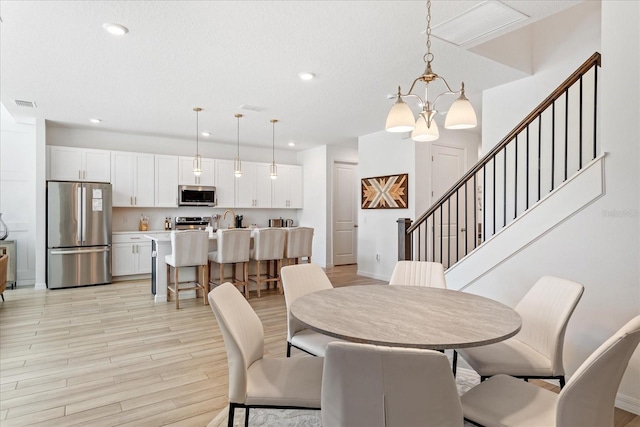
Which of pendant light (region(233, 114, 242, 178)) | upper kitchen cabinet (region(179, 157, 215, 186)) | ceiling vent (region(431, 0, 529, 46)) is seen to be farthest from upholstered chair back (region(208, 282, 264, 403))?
upper kitchen cabinet (region(179, 157, 215, 186))

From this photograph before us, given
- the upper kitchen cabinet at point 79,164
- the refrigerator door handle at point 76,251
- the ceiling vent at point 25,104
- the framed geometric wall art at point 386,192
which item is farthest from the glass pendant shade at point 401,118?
the upper kitchen cabinet at point 79,164

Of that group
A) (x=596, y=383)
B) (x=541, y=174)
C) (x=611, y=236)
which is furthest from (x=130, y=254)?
(x=596, y=383)

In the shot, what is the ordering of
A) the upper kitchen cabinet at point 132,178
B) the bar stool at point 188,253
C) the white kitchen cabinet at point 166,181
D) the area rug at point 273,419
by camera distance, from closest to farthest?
the area rug at point 273,419, the bar stool at point 188,253, the upper kitchen cabinet at point 132,178, the white kitchen cabinet at point 166,181

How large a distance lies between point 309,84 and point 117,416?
11.4ft

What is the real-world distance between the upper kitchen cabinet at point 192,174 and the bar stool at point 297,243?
2620mm

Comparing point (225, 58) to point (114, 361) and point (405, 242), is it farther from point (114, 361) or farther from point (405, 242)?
point (114, 361)

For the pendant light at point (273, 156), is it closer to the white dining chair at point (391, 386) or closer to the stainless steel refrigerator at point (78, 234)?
the stainless steel refrigerator at point (78, 234)

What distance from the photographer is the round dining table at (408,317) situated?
4.91 feet

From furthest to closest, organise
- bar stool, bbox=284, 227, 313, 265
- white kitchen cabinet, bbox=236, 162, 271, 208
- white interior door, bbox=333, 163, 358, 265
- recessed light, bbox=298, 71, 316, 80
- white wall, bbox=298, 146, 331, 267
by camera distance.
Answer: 1. white interior door, bbox=333, 163, 358, 265
2. white wall, bbox=298, 146, 331, 267
3. white kitchen cabinet, bbox=236, 162, 271, 208
4. bar stool, bbox=284, 227, 313, 265
5. recessed light, bbox=298, 71, 316, 80

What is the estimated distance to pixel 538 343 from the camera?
212 centimetres

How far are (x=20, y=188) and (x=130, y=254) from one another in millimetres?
1963

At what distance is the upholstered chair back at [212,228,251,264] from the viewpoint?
509 cm

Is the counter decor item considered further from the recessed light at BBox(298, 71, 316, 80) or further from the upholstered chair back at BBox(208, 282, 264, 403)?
the upholstered chair back at BBox(208, 282, 264, 403)

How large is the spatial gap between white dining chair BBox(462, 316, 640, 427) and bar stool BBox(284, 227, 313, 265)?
4315 millimetres
